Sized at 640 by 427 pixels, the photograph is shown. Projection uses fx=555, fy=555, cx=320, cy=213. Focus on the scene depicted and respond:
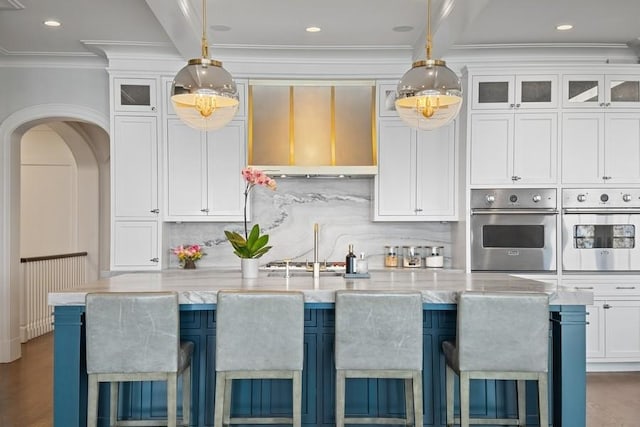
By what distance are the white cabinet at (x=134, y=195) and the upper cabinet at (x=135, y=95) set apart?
0.08 m

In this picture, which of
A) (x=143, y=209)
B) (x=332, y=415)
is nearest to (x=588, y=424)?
(x=332, y=415)

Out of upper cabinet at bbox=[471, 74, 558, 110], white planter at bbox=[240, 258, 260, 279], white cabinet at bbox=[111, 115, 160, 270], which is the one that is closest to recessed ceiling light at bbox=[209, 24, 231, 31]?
white cabinet at bbox=[111, 115, 160, 270]

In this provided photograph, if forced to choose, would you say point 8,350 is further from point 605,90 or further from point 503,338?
point 605,90

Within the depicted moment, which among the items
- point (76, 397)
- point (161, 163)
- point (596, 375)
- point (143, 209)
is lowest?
point (596, 375)

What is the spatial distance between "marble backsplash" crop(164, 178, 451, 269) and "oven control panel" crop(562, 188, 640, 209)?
119cm

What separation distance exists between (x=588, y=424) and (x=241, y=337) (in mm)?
2532

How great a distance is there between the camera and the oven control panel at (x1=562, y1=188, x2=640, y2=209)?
499 cm

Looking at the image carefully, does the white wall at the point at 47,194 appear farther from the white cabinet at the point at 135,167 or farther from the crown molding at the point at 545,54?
the crown molding at the point at 545,54

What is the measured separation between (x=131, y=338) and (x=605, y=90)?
180 inches

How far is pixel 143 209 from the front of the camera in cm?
514

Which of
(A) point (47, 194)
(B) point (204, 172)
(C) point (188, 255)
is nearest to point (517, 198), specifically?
(B) point (204, 172)

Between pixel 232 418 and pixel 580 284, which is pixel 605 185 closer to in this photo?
pixel 580 284

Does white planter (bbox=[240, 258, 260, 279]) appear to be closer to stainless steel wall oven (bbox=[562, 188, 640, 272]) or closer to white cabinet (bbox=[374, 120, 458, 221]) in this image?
white cabinet (bbox=[374, 120, 458, 221])

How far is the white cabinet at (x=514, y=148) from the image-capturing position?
5043 mm
